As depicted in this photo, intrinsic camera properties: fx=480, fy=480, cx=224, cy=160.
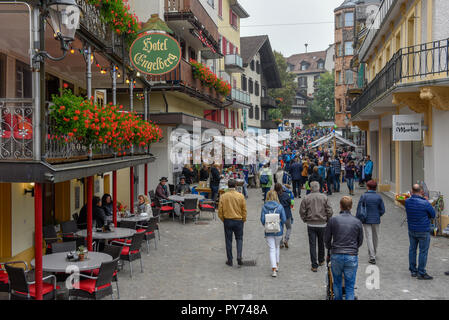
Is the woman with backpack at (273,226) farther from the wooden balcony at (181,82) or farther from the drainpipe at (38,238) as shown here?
the wooden balcony at (181,82)

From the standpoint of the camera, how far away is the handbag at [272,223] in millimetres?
9531

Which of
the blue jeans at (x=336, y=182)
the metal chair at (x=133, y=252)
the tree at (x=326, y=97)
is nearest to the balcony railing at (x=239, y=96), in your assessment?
the blue jeans at (x=336, y=182)

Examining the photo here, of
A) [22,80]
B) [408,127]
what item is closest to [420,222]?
[408,127]

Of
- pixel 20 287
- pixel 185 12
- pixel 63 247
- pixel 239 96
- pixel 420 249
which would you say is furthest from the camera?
pixel 239 96

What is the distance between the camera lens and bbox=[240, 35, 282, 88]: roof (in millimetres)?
45312

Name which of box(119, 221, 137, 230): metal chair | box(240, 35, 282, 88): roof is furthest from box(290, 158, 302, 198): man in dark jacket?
box(240, 35, 282, 88): roof

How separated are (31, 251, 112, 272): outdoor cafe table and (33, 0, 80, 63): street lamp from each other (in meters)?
3.22

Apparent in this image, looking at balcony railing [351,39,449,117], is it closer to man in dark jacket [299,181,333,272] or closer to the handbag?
man in dark jacket [299,181,333,272]

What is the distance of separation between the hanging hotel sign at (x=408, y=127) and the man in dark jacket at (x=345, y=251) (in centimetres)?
924

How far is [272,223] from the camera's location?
9555 millimetres

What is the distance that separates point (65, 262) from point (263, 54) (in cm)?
4481

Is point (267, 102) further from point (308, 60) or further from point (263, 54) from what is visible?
point (308, 60)
